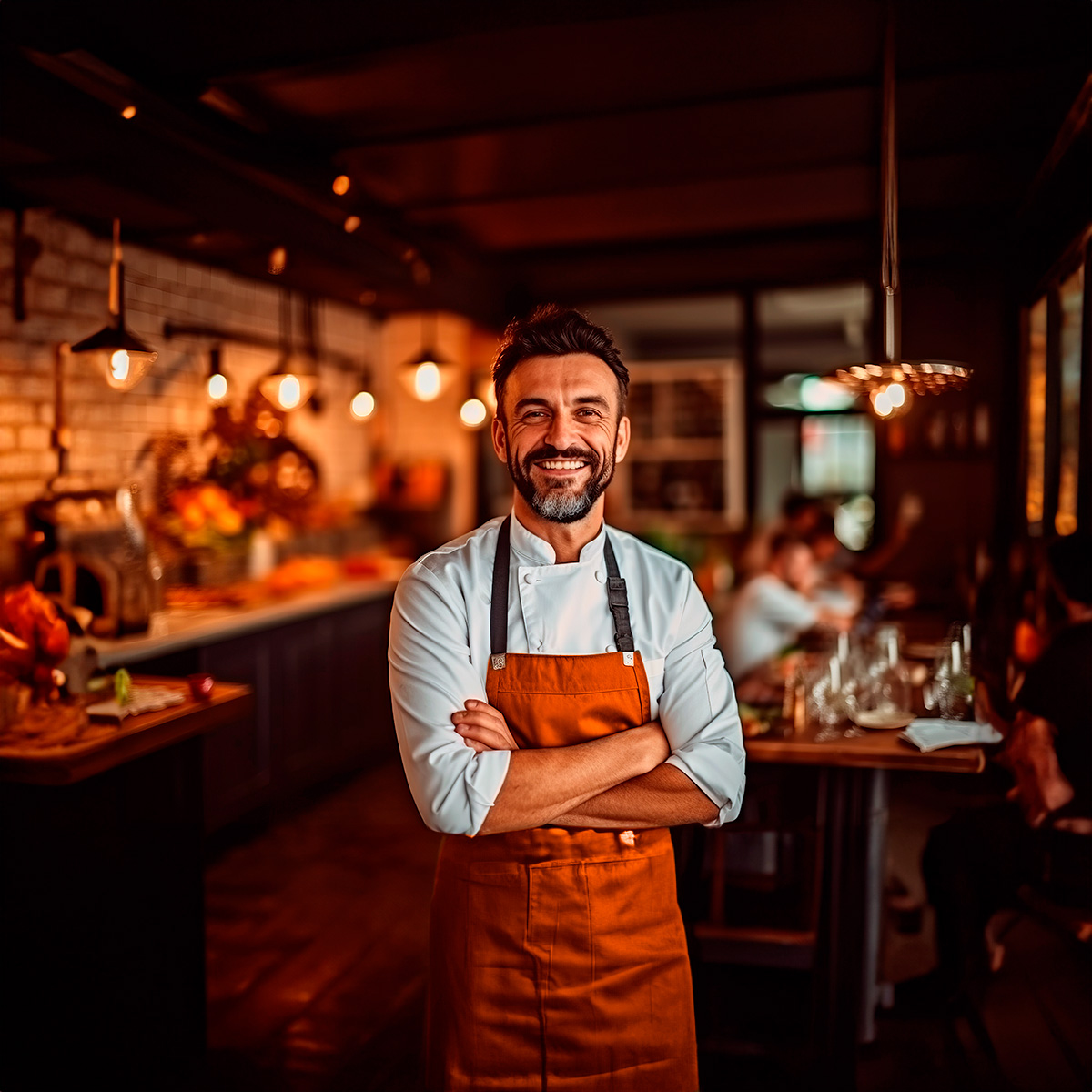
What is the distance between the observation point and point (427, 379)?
5.59 meters

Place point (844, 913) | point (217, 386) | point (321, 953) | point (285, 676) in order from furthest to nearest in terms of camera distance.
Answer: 1. point (285, 676)
2. point (217, 386)
3. point (321, 953)
4. point (844, 913)

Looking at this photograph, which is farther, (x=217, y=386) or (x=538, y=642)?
(x=217, y=386)

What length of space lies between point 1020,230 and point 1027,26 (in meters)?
2.18

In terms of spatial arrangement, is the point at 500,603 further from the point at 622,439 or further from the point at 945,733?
the point at 945,733

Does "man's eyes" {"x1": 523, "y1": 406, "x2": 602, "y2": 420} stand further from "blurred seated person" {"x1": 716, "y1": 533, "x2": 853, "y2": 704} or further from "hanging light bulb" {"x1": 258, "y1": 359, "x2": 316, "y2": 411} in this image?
"hanging light bulb" {"x1": 258, "y1": 359, "x2": 316, "y2": 411}

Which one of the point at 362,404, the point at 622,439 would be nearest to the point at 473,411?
the point at 362,404

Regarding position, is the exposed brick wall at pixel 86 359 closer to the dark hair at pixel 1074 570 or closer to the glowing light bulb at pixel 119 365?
the glowing light bulb at pixel 119 365

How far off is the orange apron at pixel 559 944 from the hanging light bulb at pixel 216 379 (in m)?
3.27

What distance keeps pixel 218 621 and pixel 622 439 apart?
9.94 ft

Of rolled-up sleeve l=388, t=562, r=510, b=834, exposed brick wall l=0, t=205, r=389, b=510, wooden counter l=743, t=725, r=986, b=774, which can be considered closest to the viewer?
Result: rolled-up sleeve l=388, t=562, r=510, b=834

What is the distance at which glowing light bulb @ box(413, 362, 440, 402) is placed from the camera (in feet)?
18.2

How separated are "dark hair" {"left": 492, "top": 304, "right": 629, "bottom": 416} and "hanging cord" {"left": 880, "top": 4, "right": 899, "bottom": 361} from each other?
3.41ft

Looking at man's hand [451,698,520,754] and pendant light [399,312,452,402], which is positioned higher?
pendant light [399,312,452,402]

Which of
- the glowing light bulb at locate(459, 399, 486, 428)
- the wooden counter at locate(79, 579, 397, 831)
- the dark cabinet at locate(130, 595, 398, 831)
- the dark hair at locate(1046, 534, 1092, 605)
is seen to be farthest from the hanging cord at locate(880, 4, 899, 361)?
the glowing light bulb at locate(459, 399, 486, 428)
